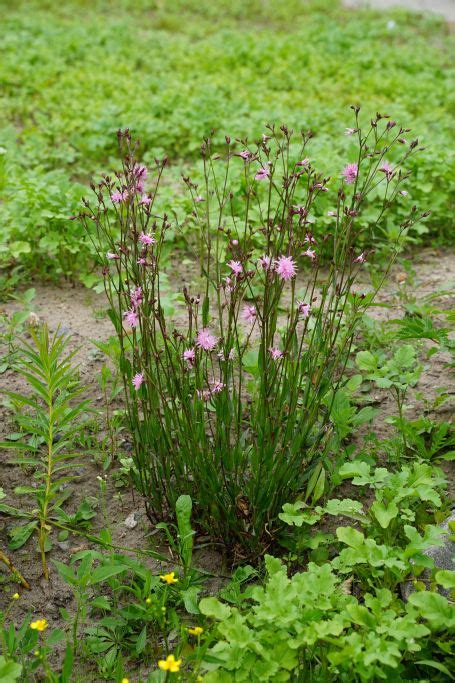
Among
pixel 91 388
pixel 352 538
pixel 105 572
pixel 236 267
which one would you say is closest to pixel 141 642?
pixel 105 572

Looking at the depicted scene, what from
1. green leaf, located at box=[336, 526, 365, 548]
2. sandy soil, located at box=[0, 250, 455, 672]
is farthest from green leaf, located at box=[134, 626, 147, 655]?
green leaf, located at box=[336, 526, 365, 548]

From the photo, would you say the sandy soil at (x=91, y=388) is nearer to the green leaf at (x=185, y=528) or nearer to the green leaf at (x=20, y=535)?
the green leaf at (x=20, y=535)

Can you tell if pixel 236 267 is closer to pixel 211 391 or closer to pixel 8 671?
pixel 211 391

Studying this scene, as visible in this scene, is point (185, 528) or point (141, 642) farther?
point (185, 528)

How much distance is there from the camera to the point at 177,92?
697 cm

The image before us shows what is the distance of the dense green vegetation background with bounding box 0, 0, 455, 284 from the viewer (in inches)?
178

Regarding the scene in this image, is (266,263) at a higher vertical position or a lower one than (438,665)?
higher

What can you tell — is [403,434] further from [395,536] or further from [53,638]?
[53,638]

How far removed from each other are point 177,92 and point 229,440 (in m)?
5.23

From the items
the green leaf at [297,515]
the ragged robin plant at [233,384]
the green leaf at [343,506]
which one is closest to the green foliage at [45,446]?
the ragged robin plant at [233,384]

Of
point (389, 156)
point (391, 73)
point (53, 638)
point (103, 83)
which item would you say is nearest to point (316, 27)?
point (391, 73)

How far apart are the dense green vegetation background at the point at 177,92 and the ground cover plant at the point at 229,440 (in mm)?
52

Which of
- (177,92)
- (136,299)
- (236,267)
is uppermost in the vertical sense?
(236,267)

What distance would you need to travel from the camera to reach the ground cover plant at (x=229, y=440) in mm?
2121
